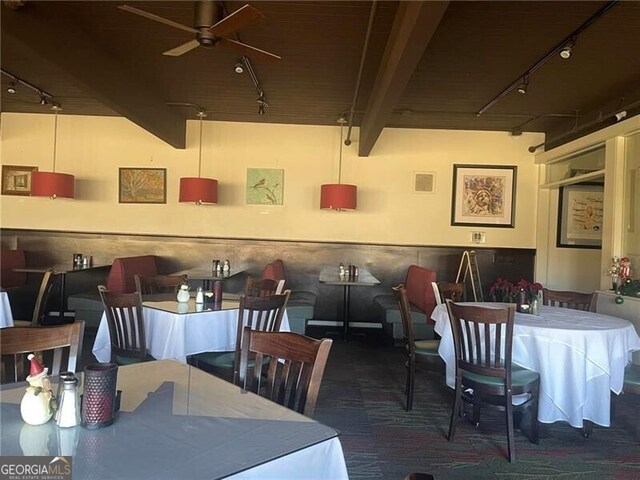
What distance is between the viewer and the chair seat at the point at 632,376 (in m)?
3.43

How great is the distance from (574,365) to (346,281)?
3426 millimetres

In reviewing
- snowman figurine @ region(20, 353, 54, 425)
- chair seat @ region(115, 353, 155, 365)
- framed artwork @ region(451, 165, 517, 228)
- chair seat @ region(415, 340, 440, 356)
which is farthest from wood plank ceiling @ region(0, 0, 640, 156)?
snowman figurine @ region(20, 353, 54, 425)

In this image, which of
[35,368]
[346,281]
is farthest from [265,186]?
[35,368]

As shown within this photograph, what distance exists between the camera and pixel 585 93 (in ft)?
18.7

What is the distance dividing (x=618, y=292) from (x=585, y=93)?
8.10 ft

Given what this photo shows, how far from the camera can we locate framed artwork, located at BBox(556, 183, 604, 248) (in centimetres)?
727

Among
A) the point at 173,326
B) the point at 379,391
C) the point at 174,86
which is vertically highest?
the point at 174,86

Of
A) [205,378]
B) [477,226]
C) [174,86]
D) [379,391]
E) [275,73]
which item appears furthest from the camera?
[477,226]

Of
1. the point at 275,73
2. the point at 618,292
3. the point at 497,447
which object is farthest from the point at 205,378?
the point at 618,292

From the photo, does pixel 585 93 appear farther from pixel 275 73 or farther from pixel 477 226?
pixel 275 73

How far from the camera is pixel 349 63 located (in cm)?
498

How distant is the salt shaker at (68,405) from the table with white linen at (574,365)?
301cm

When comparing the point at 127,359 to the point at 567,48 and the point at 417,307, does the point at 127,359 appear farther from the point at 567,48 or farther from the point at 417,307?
the point at 567,48

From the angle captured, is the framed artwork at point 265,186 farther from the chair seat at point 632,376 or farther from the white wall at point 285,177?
the chair seat at point 632,376
